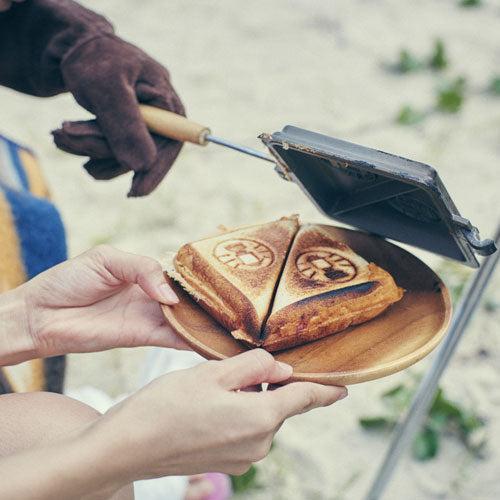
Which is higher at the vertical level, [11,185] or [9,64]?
[9,64]

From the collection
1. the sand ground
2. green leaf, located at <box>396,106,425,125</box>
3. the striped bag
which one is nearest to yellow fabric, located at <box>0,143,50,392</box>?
the striped bag

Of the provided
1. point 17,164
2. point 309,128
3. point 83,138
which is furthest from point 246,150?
point 309,128

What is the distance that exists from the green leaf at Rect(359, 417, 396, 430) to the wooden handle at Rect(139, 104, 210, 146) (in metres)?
1.50

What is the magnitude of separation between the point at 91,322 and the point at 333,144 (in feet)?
2.70

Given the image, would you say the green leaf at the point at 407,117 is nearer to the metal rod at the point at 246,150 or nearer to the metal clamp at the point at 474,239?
the metal rod at the point at 246,150

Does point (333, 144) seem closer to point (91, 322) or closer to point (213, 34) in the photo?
point (91, 322)

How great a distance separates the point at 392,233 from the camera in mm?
1637

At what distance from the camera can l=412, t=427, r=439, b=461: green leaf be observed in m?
2.49

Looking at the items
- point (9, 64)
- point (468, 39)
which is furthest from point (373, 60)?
point (9, 64)

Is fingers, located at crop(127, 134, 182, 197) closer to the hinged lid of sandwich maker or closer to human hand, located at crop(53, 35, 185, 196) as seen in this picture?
human hand, located at crop(53, 35, 185, 196)

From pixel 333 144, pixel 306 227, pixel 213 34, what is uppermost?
pixel 333 144

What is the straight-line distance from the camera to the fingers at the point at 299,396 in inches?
47.6

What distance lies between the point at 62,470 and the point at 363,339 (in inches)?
28.4

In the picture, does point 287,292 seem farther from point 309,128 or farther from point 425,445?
point 309,128
